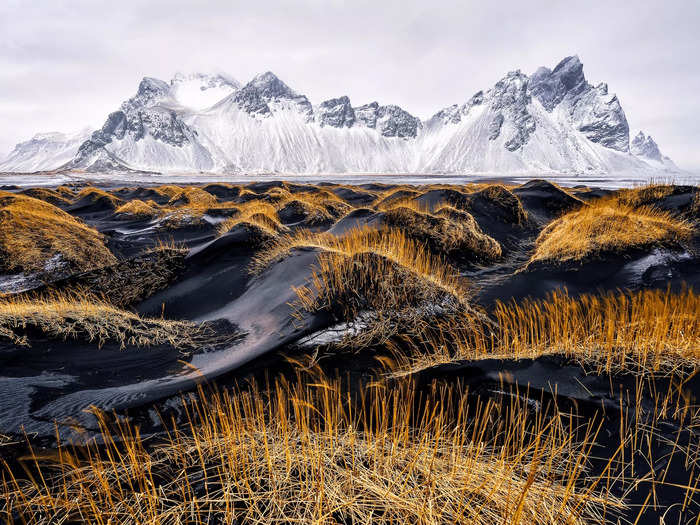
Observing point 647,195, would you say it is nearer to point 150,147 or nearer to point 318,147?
point 318,147

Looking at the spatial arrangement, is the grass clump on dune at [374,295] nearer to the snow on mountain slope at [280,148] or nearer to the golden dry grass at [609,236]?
the golden dry grass at [609,236]

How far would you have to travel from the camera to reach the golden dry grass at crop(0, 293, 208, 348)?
3.92 m

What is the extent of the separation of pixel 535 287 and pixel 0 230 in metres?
13.6

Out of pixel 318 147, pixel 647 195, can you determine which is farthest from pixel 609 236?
pixel 318 147

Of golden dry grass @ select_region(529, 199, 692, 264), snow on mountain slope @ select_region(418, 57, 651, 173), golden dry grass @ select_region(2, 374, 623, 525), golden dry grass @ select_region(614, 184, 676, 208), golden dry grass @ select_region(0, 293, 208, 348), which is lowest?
golden dry grass @ select_region(2, 374, 623, 525)

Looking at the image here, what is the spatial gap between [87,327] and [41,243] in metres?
7.25

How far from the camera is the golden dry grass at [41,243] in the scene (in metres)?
8.57

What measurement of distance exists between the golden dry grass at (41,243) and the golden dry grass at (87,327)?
5.43m

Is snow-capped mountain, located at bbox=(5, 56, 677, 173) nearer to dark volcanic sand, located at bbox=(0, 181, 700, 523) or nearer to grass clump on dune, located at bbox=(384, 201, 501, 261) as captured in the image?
grass clump on dune, located at bbox=(384, 201, 501, 261)

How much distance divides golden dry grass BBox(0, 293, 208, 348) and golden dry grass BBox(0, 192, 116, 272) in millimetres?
5433

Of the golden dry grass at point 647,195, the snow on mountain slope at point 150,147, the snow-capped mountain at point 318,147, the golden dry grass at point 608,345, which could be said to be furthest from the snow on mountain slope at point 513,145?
the golden dry grass at point 608,345

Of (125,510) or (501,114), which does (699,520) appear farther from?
(501,114)

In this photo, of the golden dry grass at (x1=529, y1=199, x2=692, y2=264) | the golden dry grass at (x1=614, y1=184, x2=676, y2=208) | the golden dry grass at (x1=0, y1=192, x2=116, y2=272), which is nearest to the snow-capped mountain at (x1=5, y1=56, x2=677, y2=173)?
the golden dry grass at (x1=0, y1=192, x2=116, y2=272)

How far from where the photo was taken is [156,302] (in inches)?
277
